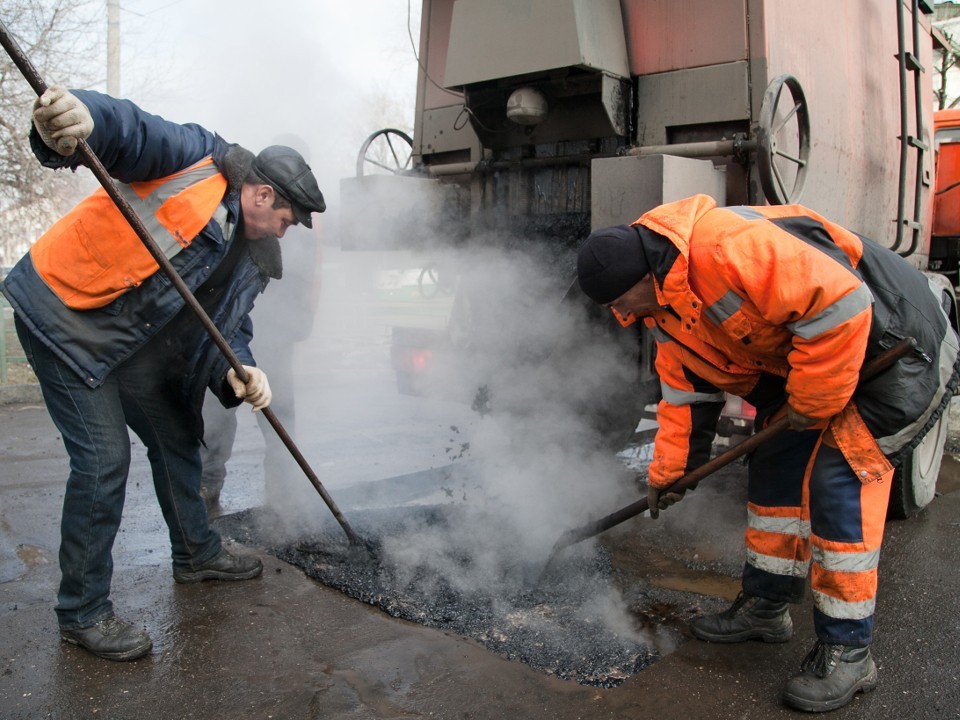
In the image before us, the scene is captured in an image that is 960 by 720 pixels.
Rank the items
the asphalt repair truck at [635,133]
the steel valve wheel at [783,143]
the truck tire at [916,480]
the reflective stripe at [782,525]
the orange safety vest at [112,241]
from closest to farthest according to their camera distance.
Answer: the orange safety vest at [112,241] → the reflective stripe at [782,525] → the steel valve wheel at [783,143] → the asphalt repair truck at [635,133] → the truck tire at [916,480]

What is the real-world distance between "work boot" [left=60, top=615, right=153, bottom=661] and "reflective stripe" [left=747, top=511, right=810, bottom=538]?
200 centimetres

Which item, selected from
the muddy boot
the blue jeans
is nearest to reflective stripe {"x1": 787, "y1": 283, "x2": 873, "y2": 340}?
the blue jeans

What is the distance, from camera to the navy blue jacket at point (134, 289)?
2.24m

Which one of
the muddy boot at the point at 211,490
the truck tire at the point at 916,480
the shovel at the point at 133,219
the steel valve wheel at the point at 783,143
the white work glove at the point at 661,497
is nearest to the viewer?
the shovel at the point at 133,219

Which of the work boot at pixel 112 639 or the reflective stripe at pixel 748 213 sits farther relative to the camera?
the work boot at pixel 112 639

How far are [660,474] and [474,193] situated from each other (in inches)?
83.4

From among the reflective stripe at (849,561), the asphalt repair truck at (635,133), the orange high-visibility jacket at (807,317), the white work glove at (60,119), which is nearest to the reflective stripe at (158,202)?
the white work glove at (60,119)

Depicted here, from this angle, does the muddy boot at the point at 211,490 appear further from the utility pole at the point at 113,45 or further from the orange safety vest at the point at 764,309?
the utility pole at the point at 113,45

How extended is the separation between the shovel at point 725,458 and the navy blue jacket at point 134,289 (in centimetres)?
144

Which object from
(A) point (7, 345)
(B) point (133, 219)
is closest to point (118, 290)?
(B) point (133, 219)

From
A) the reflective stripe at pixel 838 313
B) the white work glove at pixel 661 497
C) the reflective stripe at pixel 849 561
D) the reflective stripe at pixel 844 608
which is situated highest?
the reflective stripe at pixel 838 313

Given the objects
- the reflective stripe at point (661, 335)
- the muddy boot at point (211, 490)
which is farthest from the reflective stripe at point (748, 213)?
the muddy boot at point (211, 490)

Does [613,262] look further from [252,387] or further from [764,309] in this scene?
[252,387]

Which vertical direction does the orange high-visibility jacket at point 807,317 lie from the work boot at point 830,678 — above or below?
above
